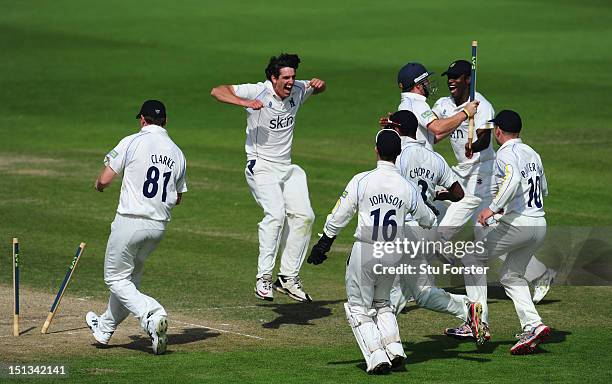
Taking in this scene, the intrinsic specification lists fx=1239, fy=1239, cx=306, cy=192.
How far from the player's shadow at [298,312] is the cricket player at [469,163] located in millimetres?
1801

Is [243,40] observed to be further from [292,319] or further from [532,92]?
[292,319]

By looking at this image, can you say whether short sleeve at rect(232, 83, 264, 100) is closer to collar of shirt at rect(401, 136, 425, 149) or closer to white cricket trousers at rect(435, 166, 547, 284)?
collar of shirt at rect(401, 136, 425, 149)

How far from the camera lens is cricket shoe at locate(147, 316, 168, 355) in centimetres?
1217

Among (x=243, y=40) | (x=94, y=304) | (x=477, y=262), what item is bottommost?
(x=94, y=304)

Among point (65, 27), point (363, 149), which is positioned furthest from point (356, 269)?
point (65, 27)

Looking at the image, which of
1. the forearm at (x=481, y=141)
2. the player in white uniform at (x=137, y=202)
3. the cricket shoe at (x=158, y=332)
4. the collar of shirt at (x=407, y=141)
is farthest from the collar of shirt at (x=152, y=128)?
the forearm at (x=481, y=141)

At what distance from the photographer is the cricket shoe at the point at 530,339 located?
12.4 meters

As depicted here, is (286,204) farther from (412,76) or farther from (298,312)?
(412,76)

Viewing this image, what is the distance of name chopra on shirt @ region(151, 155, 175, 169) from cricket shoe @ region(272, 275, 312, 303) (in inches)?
105

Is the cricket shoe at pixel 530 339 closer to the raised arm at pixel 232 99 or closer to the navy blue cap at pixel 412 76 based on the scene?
the navy blue cap at pixel 412 76

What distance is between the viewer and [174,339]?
13.2 m

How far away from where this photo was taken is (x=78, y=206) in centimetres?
2153

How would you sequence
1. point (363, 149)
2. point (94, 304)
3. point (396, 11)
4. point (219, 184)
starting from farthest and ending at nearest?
1. point (396, 11)
2. point (363, 149)
3. point (219, 184)
4. point (94, 304)

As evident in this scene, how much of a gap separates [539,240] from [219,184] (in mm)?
11502
